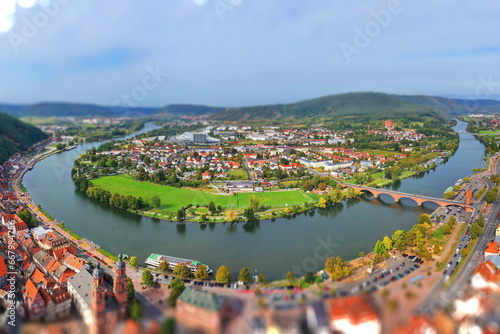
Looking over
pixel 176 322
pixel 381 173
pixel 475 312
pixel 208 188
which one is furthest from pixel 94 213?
pixel 381 173

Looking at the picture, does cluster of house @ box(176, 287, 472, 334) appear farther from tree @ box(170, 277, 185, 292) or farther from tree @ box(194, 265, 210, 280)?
tree @ box(194, 265, 210, 280)

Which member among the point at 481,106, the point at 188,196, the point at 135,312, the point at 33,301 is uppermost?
the point at 481,106

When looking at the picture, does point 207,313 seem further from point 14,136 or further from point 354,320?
point 14,136

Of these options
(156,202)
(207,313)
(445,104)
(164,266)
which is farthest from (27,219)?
(445,104)

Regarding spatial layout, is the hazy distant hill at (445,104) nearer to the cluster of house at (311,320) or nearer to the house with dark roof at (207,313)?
the cluster of house at (311,320)

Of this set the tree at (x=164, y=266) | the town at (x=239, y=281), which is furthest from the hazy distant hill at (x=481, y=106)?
the tree at (x=164, y=266)

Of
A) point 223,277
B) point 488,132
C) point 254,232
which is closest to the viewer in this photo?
point 223,277

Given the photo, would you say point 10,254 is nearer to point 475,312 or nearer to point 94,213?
point 94,213
